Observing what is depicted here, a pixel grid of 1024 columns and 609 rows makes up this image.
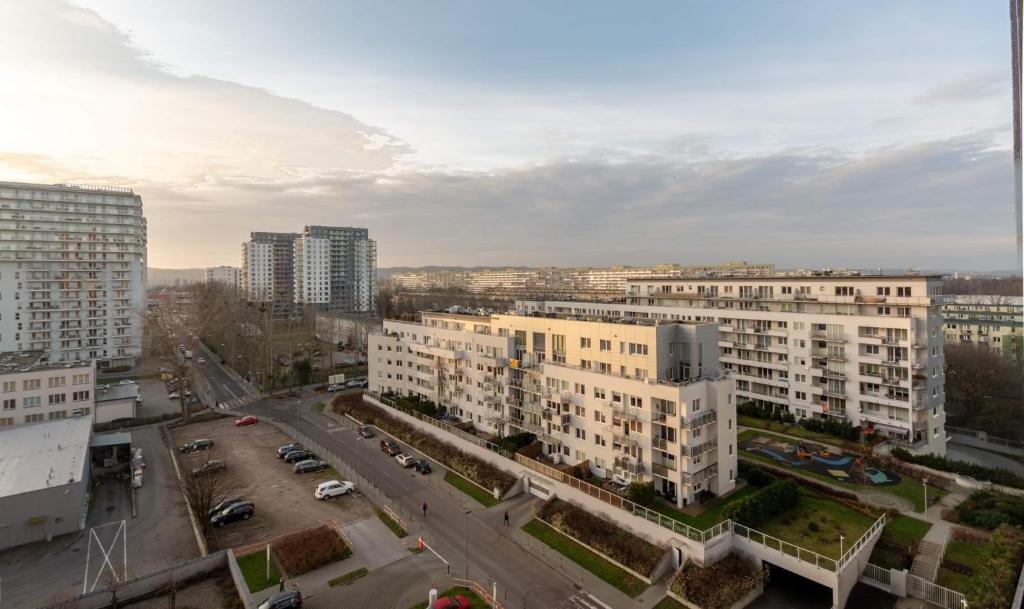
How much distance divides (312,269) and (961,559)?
145 metres

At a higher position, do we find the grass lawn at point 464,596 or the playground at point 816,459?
the playground at point 816,459

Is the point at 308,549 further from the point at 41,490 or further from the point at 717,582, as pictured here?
the point at 717,582

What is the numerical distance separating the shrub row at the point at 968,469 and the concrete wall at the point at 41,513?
2243 inches

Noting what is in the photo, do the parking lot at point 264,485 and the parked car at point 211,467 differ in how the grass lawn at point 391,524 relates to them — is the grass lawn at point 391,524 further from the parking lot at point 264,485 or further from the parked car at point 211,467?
the parked car at point 211,467

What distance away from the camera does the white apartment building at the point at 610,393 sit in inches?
1264

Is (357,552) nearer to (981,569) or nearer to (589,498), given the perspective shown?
(589,498)

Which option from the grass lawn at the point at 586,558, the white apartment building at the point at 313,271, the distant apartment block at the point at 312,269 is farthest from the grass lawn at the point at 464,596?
the white apartment building at the point at 313,271

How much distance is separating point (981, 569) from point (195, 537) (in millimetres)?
42592

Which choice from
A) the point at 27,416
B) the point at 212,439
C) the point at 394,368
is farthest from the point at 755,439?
the point at 27,416

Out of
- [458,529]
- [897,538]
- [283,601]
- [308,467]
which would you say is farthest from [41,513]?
[897,538]

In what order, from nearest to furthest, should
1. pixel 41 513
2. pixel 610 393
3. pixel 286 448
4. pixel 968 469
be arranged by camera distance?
pixel 41 513 < pixel 968 469 < pixel 610 393 < pixel 286 448

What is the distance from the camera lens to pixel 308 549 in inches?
1143

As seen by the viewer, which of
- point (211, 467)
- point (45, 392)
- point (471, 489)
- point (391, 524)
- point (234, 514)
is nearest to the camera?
point (391, 524)

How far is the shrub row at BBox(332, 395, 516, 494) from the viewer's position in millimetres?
38031
